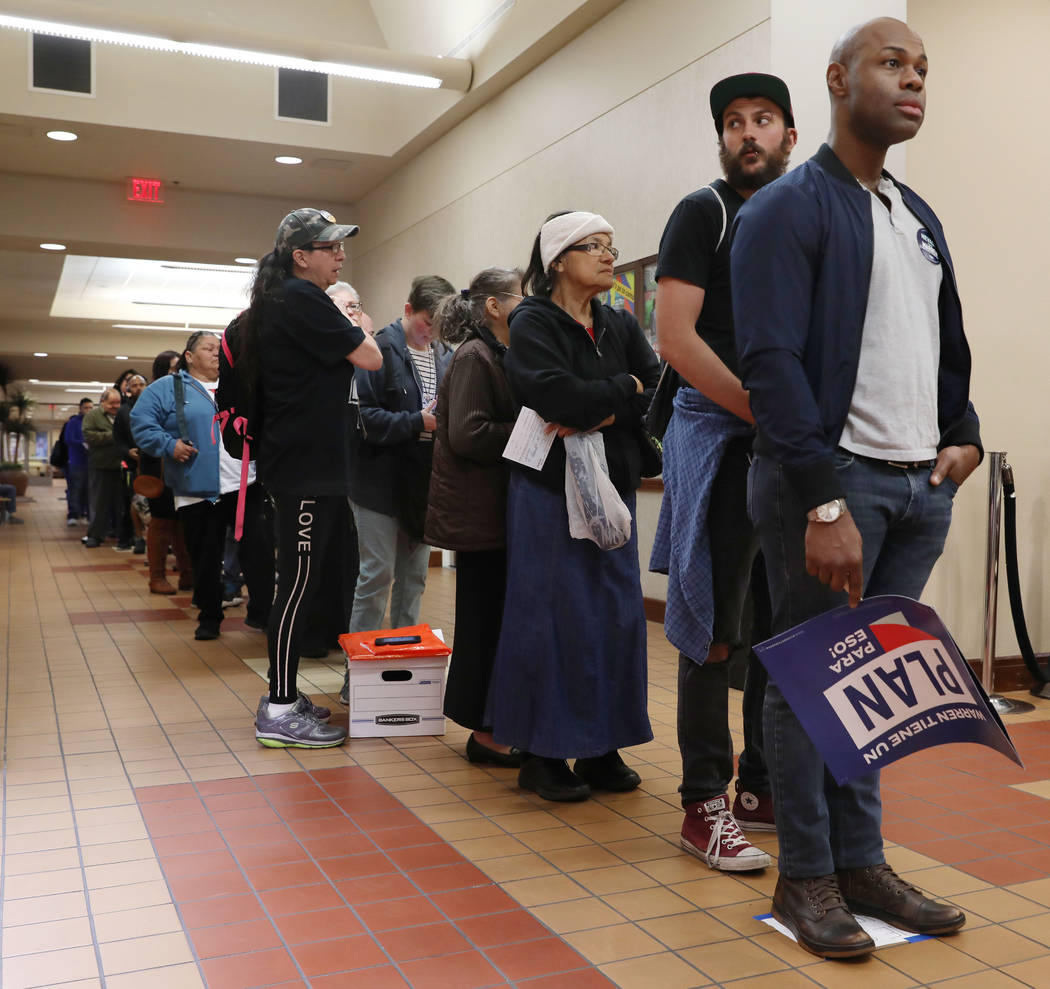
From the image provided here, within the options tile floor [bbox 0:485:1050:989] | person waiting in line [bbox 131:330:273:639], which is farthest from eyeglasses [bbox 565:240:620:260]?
person waiting in line [bbox 131:330:273:639]

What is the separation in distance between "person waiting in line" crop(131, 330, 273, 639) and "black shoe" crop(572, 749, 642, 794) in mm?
2627

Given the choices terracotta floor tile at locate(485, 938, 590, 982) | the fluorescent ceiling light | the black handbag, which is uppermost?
the fluorescent ceiling light

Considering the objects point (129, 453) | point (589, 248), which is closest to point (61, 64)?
point (129, 453)

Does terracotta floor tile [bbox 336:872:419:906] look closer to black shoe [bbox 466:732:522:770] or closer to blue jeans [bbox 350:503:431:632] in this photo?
black shoe [bbox 466:732:522:770]

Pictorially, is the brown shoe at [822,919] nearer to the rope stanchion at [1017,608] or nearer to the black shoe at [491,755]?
the black shoe at [491,755]

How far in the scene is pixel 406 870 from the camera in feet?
7.98

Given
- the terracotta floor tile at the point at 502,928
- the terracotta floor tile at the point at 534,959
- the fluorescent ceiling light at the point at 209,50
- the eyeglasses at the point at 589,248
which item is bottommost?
the terracotta floor tile at the point at 502,928

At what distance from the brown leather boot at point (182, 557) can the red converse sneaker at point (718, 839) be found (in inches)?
222

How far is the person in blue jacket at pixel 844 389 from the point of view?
1.89 meters

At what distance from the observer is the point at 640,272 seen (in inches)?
245

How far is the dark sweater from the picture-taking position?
311cm

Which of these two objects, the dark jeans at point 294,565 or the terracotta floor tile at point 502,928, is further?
the dark jeans at point 294,565

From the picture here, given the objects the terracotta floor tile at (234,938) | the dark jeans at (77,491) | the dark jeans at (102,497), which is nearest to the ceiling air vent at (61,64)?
the dark jeans at (102,497)

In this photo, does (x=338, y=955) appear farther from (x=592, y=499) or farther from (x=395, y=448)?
(x=395, y=448)
